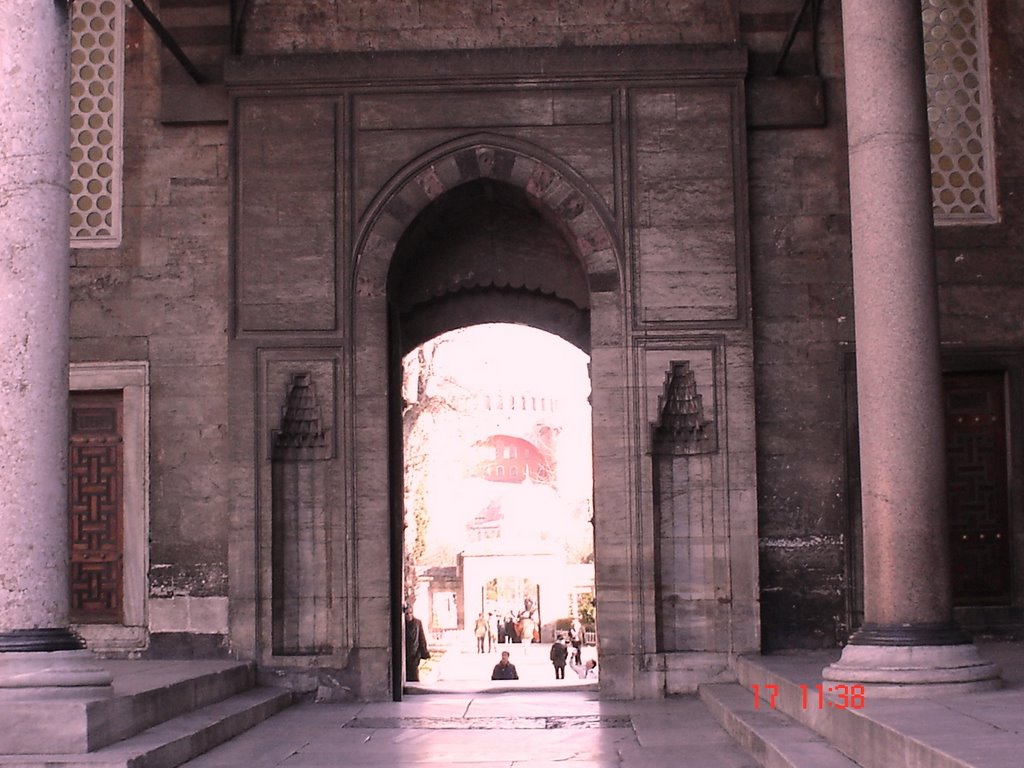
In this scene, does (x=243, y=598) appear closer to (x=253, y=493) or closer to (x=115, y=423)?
(x=253, y=493)

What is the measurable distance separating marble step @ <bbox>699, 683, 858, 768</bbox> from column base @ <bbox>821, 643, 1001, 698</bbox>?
43cm

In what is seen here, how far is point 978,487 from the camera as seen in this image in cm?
1310

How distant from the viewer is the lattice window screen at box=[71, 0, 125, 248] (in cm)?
1359

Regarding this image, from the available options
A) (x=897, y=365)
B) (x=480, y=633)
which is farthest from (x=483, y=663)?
(x=897, y=365)

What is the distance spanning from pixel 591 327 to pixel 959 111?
12.5ft

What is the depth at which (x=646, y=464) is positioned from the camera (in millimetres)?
12867

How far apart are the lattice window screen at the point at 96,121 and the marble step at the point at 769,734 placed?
6.63m

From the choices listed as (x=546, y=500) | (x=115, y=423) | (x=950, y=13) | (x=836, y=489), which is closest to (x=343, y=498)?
(x=115, y=423)

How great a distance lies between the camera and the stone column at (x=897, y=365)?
8.81 metres

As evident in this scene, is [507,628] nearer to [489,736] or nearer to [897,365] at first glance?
[489,736]

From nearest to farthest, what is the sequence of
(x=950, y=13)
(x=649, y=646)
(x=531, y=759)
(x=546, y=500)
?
(x=531, y=759), (x=649, y=646), (x=950, y=13), (x=546, y=500)

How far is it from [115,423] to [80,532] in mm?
989
